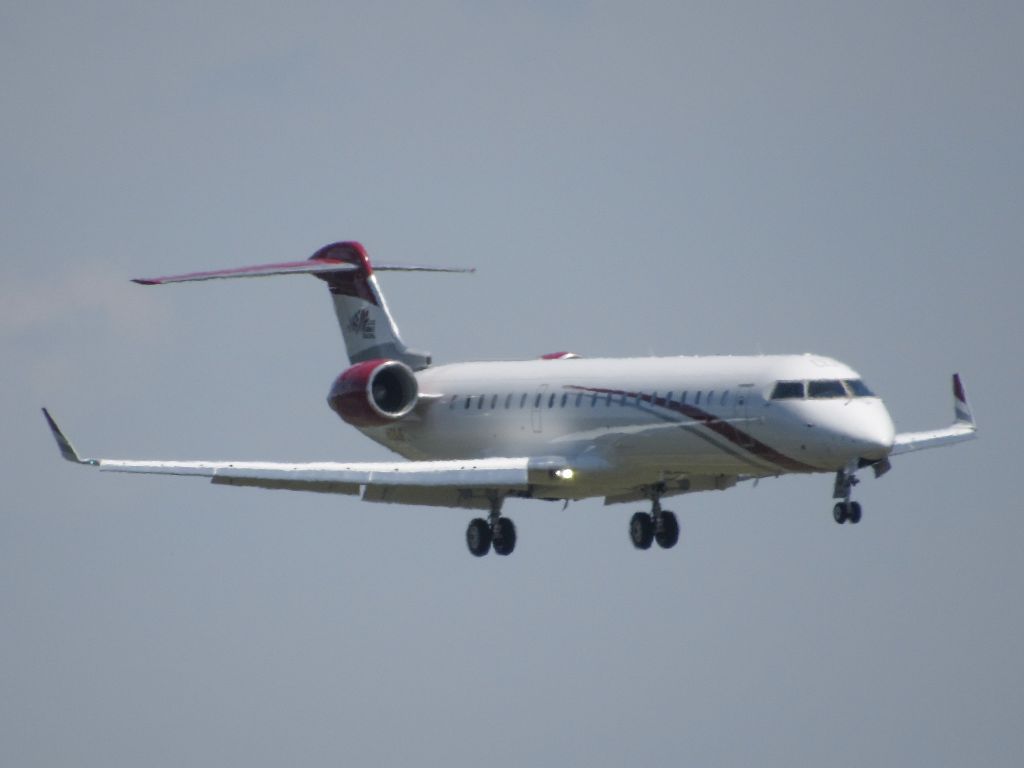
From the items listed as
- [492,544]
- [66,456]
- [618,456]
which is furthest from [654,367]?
[66,456]

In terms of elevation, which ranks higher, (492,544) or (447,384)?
(447,384)

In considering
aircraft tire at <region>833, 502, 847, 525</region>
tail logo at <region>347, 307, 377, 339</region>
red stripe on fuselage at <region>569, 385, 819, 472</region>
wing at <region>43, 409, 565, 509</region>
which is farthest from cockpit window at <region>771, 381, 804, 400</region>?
tail logo at <region>347, 307, 377, 339</region>

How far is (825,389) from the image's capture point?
57312 millimetres

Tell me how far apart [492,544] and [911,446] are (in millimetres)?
9719

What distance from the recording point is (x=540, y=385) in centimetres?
6306

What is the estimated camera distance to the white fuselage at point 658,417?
187 ft

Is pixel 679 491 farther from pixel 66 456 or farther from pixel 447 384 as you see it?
pixel 66 456

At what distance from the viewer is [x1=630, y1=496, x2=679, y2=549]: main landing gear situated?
207 ft

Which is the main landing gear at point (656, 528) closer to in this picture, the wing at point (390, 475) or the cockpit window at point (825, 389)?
the wing at point (390, 475)

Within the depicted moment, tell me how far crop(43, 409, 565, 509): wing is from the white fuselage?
1098 millimetres

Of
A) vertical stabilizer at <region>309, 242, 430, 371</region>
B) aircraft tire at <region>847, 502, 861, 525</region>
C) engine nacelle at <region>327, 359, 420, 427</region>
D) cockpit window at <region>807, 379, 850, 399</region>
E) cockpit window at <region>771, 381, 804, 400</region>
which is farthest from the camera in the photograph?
vertical stabilizer at <region>309, 242, 430, 371</region>

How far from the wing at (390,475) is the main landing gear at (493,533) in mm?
318

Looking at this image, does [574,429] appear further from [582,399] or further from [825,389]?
[825,389]

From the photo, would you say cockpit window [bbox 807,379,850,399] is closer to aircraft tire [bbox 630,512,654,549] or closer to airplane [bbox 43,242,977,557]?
airplane [bbox 43,242,977,557]
